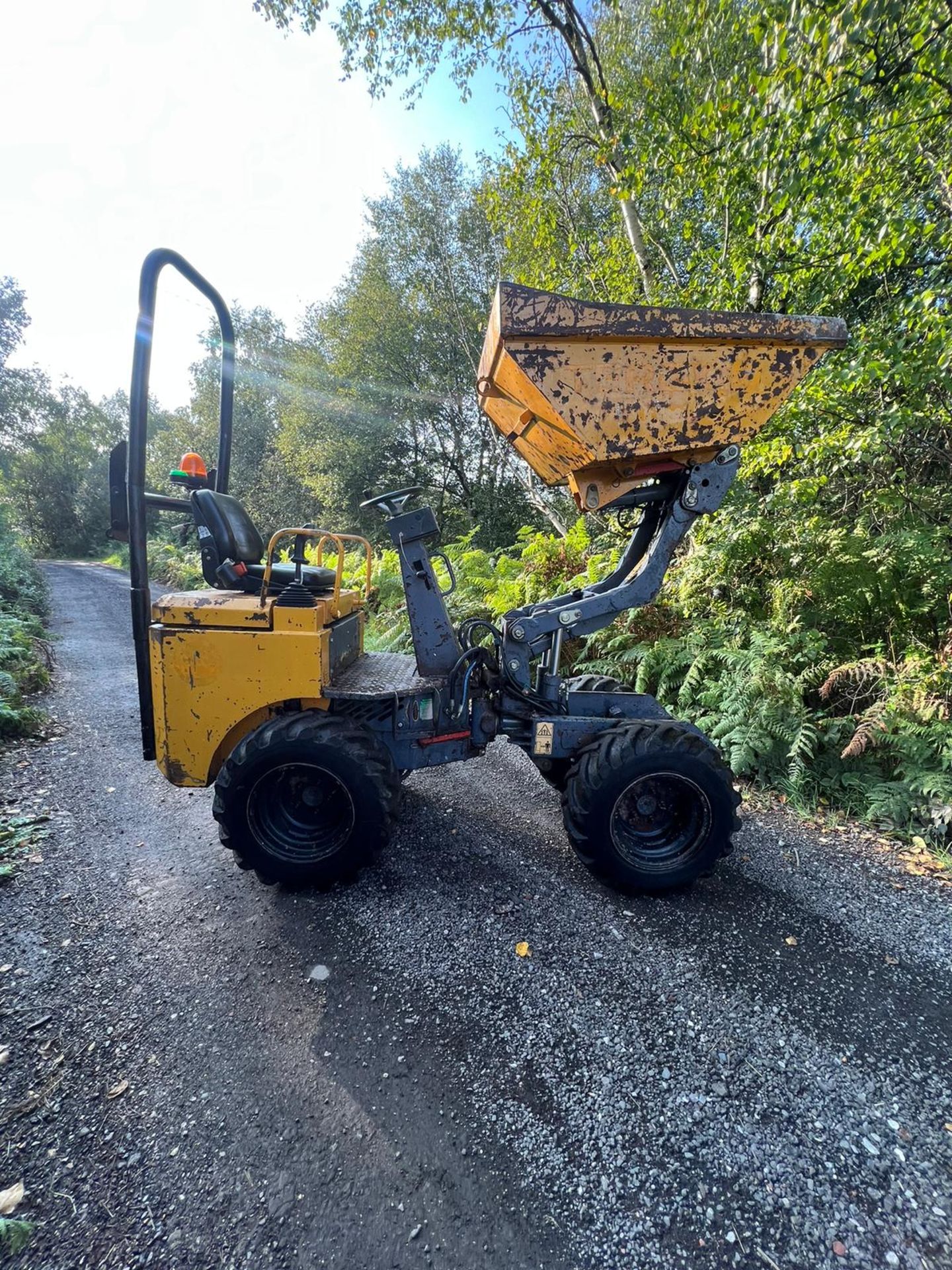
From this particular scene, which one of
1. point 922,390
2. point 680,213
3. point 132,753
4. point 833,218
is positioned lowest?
point 132,753

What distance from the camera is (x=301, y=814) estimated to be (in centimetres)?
289

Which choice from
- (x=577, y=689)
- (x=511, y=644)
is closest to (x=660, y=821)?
(x=577, y=689)

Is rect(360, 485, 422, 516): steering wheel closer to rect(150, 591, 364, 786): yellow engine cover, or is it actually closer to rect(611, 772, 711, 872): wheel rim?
rect(150, 591, 364, 786): yellow engine cover

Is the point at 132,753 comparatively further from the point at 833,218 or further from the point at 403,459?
the point at 403,459

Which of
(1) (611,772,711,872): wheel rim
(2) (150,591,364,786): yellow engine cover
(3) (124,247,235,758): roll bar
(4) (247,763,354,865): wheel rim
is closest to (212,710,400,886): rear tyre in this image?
(4) (247,763,354,865): wheel rim

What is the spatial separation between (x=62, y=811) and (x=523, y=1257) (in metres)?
3.72

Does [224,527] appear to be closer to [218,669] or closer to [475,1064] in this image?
[218,669]

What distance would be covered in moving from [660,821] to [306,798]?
1.99 meters

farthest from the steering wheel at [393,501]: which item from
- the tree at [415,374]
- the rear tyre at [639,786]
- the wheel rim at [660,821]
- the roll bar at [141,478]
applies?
the tree at [415,374]

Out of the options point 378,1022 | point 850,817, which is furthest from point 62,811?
point 850,817

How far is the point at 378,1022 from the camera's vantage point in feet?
6.79

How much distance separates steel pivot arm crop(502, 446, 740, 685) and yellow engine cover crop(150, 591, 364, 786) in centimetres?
109

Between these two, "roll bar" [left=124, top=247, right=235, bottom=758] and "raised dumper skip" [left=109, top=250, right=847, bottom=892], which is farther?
"roll bar" [left=124, top=247, right=235, bottom=758]

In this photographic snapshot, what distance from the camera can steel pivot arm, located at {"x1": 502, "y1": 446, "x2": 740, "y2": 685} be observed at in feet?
8.73
